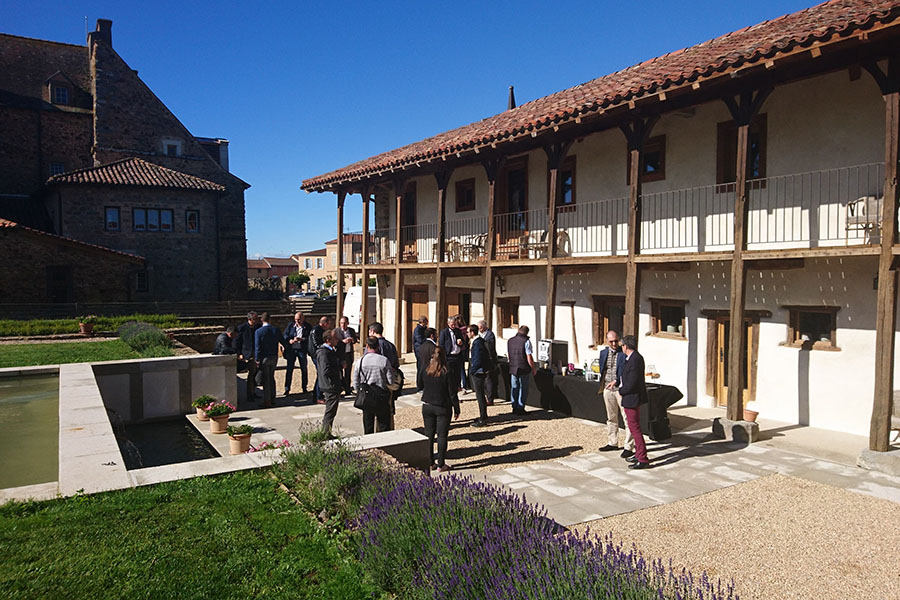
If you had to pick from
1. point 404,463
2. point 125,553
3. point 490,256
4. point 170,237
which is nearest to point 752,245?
point 490,256

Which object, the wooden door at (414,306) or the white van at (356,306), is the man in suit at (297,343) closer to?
the wooden door at (414,306)

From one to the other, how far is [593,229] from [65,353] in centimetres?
1238

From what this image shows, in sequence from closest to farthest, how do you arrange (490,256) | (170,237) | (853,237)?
(853,237) < (490,256) < (170,237)

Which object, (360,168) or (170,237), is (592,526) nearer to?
(360,168)

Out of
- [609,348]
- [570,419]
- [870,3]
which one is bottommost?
[570,419]

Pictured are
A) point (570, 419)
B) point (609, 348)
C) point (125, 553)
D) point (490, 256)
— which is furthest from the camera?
point (490, 256)

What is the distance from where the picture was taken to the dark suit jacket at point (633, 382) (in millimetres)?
7977

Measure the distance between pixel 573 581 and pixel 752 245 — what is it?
9986 millimetres

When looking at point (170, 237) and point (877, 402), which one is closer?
point (877, 402)

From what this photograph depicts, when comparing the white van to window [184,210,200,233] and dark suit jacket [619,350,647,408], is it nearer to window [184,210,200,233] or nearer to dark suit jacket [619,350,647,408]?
window [184,210,200,233]

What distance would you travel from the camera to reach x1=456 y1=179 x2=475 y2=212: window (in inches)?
727

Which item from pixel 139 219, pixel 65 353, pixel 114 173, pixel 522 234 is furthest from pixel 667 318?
pixel 114 173

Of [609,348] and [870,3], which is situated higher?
[870,3]

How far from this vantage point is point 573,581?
2984 mm
